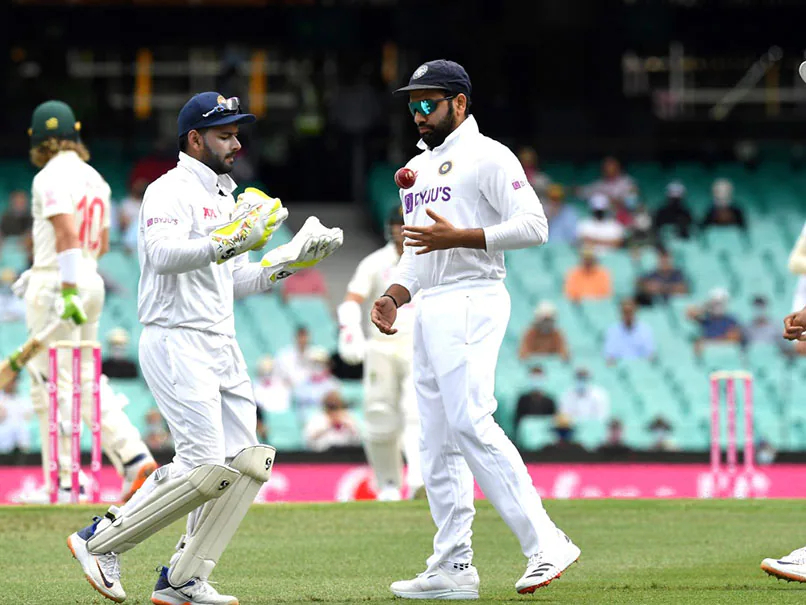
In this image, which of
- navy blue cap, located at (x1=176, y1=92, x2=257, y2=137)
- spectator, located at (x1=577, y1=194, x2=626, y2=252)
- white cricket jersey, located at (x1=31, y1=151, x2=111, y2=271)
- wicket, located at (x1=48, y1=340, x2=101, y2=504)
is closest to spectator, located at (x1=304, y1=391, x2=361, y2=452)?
wicket, located at (x1=48, y1=340, x2=101, y2=504)

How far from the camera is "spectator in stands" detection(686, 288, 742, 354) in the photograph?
16.5m

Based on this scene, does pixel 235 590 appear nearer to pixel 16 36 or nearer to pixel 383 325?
pixel 383 325

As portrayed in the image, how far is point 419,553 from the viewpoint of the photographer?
26.0 ft

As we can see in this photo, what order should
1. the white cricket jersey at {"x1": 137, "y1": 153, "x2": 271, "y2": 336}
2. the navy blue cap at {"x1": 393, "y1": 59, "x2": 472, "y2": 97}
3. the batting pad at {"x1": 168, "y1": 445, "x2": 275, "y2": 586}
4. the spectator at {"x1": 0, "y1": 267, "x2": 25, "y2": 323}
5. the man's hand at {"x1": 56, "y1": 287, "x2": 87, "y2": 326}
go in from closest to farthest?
the white cricket jersey at {"x1": 137, "y1": 153, "x2": 271, "y2": 336}
the batting pad at {"x1": 168, "y1": 445, "x2": 275, "y2": 586}
the navy blue cap at {"x1": 393, "y1": 59, "x2": 472, "y2": 97}
the man's hand at {"x1": 56, "y1": 287, "x2": 87, "y2": 326}
the spectator at {"x1": 0, "y1": 267, "x2": 25, "y2": 323}

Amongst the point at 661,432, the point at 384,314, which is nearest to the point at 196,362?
the point at 384,314

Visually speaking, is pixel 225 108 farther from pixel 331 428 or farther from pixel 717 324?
pixel 717 324

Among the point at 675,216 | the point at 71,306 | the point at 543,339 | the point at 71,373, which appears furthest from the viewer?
the point at 675,216

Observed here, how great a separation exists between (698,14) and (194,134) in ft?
55.8

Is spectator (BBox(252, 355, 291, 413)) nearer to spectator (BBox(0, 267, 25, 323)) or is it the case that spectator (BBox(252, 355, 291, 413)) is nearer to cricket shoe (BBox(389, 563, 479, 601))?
spectator (BBox(0, 267, 25, 323))

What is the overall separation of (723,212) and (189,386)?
45.9ft

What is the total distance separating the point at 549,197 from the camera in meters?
18.8

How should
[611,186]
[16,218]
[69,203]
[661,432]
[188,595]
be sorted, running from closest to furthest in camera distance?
[188,595] < [69,203] < [661,432] < [16,218] < [611,186]

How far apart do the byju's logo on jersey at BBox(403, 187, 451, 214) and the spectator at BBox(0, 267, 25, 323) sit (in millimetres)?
10457

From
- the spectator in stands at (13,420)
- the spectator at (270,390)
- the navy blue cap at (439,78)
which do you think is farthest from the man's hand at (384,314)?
the spectator at (270,390)
